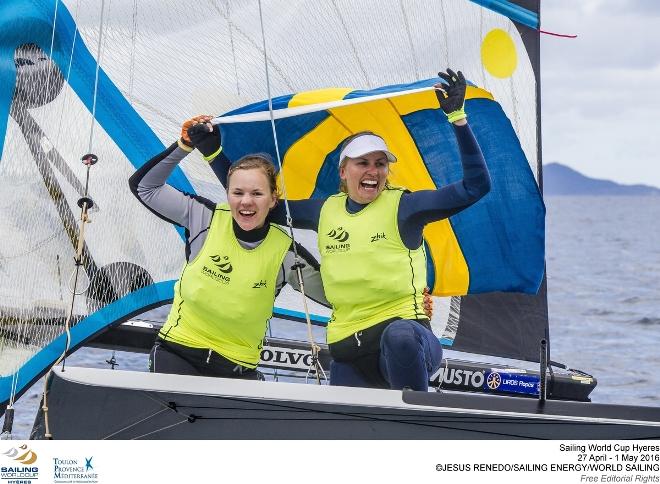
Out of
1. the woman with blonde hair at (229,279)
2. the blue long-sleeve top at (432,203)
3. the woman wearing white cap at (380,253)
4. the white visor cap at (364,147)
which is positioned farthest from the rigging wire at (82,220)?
the white visor cap at (364,147)

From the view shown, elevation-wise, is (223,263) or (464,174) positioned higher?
(464,174)

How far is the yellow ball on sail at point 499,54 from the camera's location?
3.96m

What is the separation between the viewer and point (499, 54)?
397cm

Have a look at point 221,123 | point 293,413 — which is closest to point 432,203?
point 293,413

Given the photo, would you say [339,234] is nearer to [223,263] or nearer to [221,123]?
[223,263]

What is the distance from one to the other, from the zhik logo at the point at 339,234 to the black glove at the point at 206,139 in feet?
1.56

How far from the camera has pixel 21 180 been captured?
3814 mm

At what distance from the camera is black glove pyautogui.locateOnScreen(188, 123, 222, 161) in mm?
3344

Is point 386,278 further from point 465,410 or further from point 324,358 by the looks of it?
point 324,358

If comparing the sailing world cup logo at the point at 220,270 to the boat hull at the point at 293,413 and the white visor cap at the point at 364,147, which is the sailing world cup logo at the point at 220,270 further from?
the white visor cap at the point at 364,147

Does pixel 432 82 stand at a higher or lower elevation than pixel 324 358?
higher
